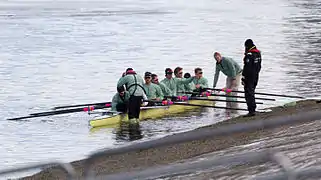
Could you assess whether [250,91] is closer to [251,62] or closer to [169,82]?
[251,62]

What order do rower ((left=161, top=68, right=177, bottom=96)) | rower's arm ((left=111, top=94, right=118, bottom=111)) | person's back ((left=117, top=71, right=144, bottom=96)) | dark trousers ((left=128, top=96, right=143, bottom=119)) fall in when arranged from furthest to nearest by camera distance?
rower ((left=161, top=68, right=177, bottom=96)), rower's arm ((left=111, top=94, right=118, bottom=111)), dark trousers ((left=128, top=96, right=143, bottom=119)), person's back ((left=117, top=71, right=144, bottom=96))

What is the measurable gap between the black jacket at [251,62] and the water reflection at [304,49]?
10.4 metres

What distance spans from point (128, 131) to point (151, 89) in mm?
1649

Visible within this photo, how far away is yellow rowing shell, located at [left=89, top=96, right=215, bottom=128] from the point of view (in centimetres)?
1883

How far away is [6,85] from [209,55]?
1299 centimetres

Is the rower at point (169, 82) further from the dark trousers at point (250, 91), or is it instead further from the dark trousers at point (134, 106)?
the dark trousers at point (250, 91)

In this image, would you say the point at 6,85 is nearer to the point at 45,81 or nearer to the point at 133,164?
the point at 45,81

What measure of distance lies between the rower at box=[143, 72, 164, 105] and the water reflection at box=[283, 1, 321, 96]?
26.3ft

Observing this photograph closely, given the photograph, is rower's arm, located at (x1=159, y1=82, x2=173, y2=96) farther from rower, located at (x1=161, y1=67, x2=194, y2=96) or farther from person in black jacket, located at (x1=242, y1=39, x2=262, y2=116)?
person in black jacket, located at (x1=242, y1=39, x2=262, y2=116)

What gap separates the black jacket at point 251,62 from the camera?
51.9 ft

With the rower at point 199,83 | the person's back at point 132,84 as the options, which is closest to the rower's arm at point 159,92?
the person's back at point 132,84

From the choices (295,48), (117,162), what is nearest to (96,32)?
(295,48)

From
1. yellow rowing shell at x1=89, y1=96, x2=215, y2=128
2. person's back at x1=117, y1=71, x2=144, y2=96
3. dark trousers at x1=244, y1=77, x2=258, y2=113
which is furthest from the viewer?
yellow rowing shell at x1=89, y1=96, x2=215, y2=128

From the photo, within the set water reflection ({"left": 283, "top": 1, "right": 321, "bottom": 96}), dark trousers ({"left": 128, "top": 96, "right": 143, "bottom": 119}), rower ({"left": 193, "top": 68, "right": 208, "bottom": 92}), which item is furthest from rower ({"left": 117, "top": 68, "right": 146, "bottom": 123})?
water reflection ({"left": 283, "top": 1, "right": 321, "bottom": 96})
